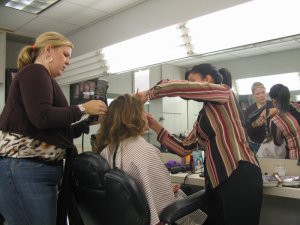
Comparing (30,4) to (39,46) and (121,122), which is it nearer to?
(39,46)

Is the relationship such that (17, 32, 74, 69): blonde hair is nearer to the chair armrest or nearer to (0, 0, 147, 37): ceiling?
the chair armrest

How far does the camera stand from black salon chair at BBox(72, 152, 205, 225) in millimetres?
1167

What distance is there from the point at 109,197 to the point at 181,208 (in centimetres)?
33

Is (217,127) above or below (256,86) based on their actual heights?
below

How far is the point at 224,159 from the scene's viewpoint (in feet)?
4.52

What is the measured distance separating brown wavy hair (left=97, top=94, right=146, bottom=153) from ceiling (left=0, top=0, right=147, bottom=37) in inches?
54.3

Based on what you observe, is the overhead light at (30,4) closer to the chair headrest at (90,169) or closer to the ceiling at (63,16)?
the ceiling at (63,16)

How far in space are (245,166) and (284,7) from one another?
1038 millimetres

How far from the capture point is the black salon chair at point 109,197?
3.83 ft

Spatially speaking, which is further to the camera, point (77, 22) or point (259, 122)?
point (77, 22)

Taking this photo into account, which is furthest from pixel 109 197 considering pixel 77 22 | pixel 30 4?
pixel 77 22

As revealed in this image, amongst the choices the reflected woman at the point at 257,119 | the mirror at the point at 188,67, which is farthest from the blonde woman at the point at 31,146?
the reflected woman at the point at 257,119

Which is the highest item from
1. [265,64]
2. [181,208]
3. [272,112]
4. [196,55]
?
[196,55]

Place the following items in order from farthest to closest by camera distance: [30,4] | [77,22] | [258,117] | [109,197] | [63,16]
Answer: [77,22]
[63,16]
[30,4]
[258,117]
[109,197]
